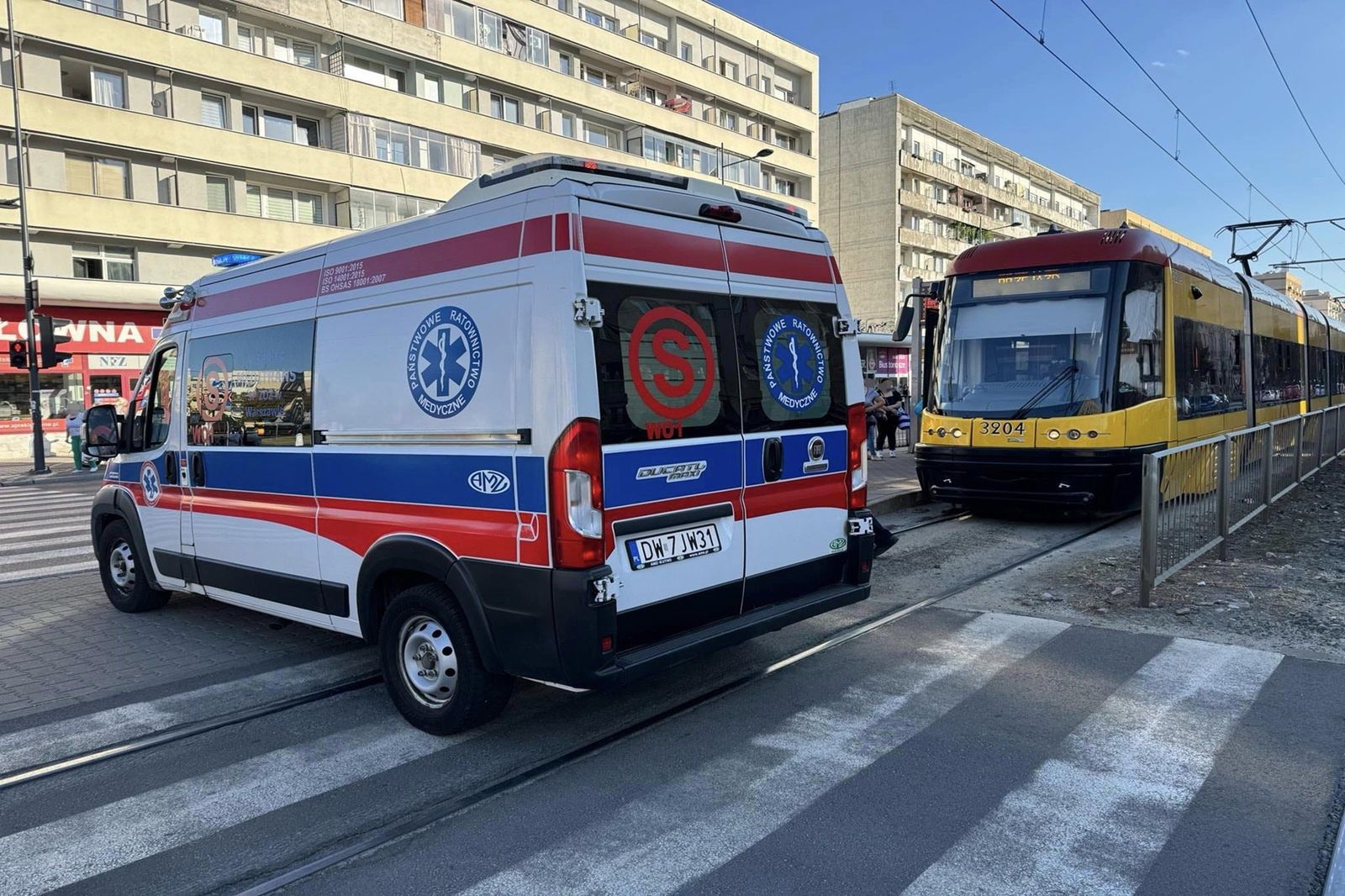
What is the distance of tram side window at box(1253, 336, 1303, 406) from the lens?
15594 millimetres

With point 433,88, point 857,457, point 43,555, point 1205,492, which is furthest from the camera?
point 433,88

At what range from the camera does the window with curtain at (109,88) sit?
85.8ft

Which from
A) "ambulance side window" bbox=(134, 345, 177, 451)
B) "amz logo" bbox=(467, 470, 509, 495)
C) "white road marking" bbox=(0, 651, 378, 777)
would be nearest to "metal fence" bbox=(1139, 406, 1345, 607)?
"amz logo" bbox=(467, 470, 509, 495)

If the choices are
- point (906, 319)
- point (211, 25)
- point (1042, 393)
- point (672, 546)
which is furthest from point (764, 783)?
point (211, 25)

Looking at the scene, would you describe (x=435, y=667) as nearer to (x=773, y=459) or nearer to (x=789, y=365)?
(x=773, y=459)

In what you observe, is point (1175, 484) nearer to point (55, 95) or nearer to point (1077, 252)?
point (1077, 252)

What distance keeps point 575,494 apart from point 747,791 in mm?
1419

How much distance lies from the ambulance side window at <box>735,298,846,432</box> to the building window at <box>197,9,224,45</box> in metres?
29.0

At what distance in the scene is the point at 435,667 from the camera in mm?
4508

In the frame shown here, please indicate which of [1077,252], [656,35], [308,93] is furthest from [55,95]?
[1077,252]

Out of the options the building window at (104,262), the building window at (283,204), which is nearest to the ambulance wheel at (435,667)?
the building window at (104,262)

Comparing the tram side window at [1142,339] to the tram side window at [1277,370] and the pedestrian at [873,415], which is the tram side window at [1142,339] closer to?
the tram side window at [1277,370]

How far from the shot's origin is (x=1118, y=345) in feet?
32.0

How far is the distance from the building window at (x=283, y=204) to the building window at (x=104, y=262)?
3.78m
